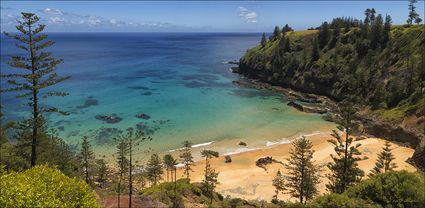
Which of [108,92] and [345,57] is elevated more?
[345,57]

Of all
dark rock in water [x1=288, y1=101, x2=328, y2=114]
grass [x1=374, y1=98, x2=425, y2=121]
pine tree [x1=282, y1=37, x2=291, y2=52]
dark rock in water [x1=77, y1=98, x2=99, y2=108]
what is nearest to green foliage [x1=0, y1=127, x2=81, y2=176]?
dark rock in water [x1=77, y1=98, x2=99, y2=108]

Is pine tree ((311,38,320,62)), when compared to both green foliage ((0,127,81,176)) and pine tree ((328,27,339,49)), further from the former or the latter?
green foliage ((0,127,81,176))

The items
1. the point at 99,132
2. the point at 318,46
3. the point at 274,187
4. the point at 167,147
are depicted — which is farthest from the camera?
the point at 318,46

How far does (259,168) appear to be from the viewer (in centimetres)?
5275

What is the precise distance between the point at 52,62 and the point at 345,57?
9424 cm

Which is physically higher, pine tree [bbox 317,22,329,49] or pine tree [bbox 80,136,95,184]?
pine tree [bbox 317,22,329,49]

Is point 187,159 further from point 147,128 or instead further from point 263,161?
point 147,128

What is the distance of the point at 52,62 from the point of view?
94.4ft

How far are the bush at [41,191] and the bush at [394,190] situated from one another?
2207cm

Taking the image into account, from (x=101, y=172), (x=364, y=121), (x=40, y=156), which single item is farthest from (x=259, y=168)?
(x=364, y=121)

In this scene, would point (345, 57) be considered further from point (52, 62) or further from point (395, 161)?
point (52, 62)

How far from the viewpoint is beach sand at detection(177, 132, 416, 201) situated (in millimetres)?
45844

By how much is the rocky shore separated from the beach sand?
2109 mm

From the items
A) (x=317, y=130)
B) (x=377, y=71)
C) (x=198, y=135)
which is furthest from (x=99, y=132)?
(x=377, y=71)
